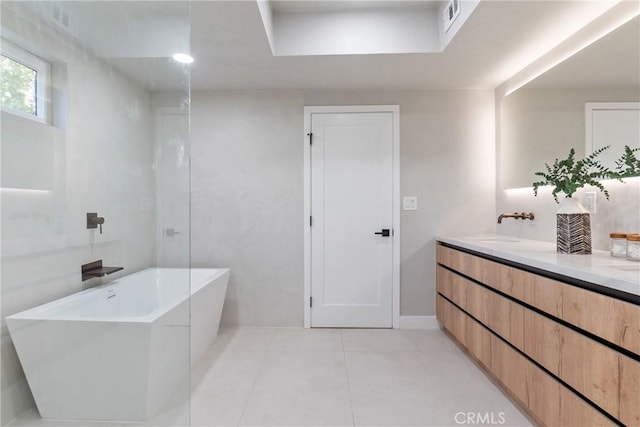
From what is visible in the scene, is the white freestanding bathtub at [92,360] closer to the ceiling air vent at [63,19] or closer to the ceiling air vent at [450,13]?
the ceiling air vent at [63,19]

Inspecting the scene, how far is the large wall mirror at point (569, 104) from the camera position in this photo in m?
1.58

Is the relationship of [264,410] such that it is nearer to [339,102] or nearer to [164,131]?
[164,131]

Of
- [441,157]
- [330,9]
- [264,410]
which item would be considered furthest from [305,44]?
[264,410]

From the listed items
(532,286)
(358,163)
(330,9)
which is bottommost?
(532,286)

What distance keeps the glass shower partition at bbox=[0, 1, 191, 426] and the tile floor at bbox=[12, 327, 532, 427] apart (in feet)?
0.71

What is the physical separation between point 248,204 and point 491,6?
232cm

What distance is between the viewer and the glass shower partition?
1.43 m

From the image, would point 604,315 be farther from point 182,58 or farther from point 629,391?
point 182,58

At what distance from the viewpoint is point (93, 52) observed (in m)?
1.87

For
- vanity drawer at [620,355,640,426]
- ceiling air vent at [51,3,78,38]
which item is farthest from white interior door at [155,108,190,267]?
vanity drawer at [620,355,640,426]

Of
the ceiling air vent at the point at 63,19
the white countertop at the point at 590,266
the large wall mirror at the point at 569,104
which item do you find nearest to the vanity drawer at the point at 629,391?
the white countertop at the point at 590,266

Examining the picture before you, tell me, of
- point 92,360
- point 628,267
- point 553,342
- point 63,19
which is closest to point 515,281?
point 553,342

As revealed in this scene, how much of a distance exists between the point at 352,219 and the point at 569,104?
1790 mm

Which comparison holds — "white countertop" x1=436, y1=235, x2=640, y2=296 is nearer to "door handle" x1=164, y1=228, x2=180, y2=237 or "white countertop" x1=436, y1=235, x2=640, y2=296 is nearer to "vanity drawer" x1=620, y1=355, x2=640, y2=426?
"vanity drawer" x1=620, y1=355, x2=640, y2=426
